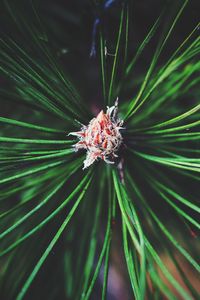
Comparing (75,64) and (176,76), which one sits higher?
(75,64)

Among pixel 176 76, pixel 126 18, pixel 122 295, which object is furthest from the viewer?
pixel 122 295

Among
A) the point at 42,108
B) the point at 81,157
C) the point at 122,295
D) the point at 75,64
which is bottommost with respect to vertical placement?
the point at 122,295

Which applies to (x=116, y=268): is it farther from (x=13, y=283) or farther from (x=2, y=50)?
(x=2, y=50)

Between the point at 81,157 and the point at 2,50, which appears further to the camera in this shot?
the point at 81,157

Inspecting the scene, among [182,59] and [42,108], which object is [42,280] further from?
[182,59]

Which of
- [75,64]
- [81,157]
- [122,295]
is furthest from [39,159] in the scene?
[122,295]

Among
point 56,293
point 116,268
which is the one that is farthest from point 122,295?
point 56,293

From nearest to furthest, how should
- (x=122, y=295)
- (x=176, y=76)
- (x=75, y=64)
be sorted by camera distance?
1. (x=176, y=76)
2. (x=75, y=64)
3. (x=122, y=295)
